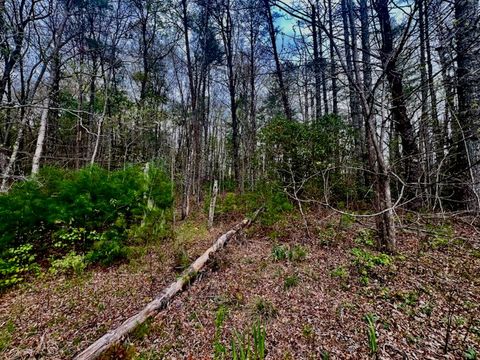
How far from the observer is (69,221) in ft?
14.3

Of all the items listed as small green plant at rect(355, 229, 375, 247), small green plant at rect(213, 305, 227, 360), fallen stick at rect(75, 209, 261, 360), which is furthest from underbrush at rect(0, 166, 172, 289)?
small green plant at rect(355, 229, 375, 247)

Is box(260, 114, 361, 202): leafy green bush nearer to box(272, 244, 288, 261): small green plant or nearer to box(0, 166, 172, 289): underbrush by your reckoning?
box(272, 244, 288, 261): small green plant

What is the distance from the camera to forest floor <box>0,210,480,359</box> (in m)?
2.32

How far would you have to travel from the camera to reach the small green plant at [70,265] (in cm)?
400

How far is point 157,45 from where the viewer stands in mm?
12562

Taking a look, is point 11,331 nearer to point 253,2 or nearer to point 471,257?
point 471,257

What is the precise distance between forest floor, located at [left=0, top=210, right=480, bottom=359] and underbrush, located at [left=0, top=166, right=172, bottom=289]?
15.0 inches

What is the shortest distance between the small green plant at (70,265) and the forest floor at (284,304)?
0.58 ft

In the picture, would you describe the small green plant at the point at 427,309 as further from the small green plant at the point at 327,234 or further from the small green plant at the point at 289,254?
the small green plant at the point at 327,234

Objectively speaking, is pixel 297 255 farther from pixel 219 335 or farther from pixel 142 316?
pixel 142 316

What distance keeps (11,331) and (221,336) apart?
2.66 metres

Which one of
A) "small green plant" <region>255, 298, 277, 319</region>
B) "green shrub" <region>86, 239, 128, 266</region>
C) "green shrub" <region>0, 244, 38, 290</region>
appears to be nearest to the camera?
"small green plant" <region>255, 298, 277, 319</region>

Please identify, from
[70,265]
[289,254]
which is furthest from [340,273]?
[70,265]

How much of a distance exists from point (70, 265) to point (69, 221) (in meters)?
0.83
